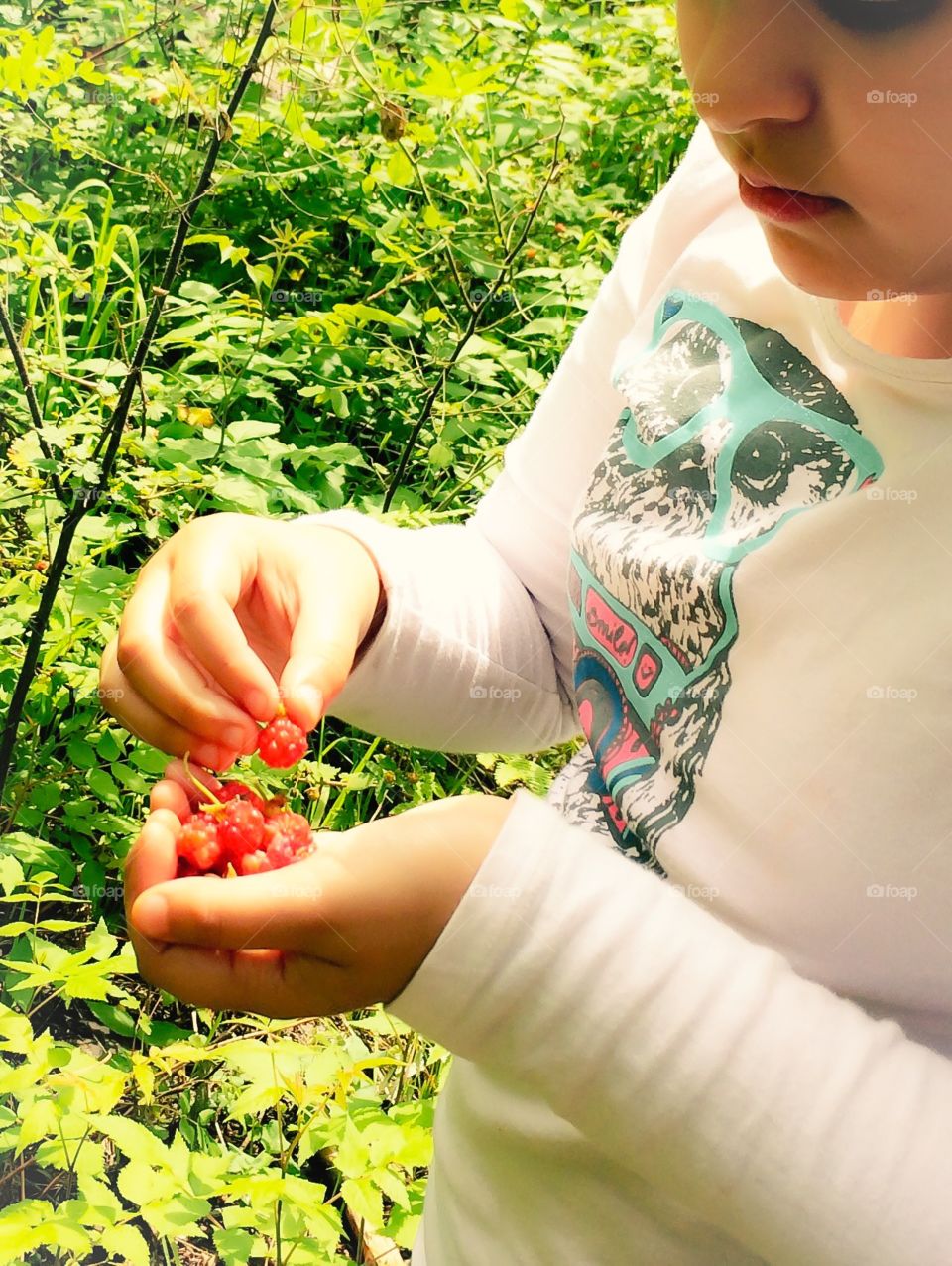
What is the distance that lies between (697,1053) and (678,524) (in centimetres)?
38

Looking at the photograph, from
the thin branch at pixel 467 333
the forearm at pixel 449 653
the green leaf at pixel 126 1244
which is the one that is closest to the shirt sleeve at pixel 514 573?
the forearm at pixel 449 653

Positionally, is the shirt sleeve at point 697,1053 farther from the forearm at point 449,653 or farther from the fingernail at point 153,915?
the forearm at point 449,653

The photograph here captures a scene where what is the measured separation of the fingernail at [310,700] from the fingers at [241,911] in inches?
4.5

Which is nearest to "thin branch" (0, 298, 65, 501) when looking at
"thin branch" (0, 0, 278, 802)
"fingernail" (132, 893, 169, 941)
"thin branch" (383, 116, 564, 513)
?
"thin branch" (0, 0, 278, 802)

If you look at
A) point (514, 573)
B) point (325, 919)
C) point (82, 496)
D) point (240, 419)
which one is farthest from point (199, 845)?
point (240, 419)

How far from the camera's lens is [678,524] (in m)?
0.81

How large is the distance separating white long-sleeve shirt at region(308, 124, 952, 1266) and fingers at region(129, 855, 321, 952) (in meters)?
0.07

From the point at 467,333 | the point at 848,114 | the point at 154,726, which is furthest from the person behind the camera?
the point at 467,333

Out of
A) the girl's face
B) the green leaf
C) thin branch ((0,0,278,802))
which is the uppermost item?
the girl's face

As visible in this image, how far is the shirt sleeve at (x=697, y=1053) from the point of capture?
0.56 meters

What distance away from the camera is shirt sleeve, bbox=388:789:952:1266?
0.56 metres

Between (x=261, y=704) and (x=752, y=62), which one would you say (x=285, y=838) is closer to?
(x=261, y=704)

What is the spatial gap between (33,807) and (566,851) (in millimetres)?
1055

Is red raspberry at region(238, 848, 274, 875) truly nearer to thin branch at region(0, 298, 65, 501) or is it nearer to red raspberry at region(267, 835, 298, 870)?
red raspberry at region(267, 835, 298, 870)
